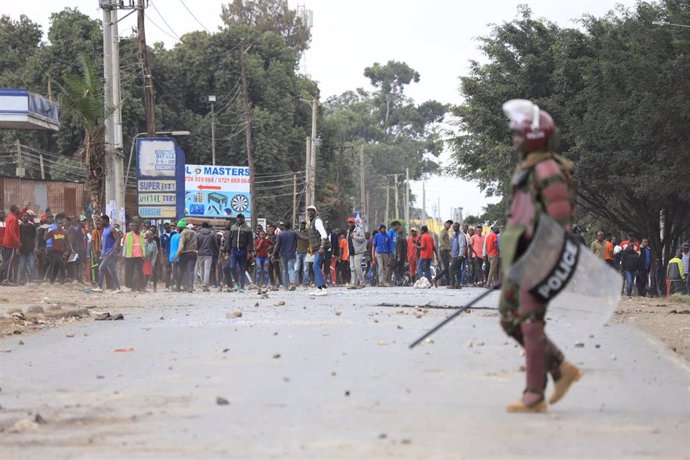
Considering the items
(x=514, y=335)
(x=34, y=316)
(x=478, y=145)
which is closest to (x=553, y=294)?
(x=514, y=335)

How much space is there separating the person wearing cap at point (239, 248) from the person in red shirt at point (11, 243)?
483 centimetres

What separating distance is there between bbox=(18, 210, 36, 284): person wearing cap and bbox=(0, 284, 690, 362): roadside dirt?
0.49 meters

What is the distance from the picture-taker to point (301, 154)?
71.9 meters

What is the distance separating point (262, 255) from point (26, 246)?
6.08 metres

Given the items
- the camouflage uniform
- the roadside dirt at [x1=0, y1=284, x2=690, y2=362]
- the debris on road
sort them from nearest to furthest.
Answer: the camouflage uniform → the roadside dirt at [x1=0, y1=284, x2=690, y2=362] → the debris on road

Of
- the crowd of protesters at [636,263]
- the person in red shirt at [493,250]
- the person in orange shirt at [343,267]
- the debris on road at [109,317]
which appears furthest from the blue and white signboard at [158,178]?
the debris on road at [109,317]

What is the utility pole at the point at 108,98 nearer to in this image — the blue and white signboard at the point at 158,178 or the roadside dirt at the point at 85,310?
the blue and white signboard at the point at 158,178

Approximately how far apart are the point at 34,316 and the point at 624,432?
41.0 ft

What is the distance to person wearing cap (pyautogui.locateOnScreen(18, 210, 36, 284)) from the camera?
93.0 feet

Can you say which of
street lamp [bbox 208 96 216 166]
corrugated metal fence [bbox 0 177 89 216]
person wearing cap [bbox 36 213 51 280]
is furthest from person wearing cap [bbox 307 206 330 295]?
street lamp [bbox 208 96 216 166]

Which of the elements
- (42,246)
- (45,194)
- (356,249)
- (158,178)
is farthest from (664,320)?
(45,194)

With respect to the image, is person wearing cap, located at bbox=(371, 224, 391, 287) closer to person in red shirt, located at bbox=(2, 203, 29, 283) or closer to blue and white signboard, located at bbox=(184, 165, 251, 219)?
person in red shirt, located at bbox=(2, 203, 29, 283)

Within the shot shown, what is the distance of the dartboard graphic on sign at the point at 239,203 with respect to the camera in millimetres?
66062

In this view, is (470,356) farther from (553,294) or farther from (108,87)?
(108,87)
